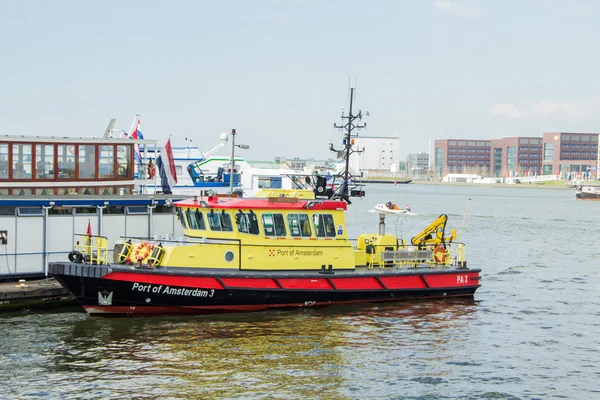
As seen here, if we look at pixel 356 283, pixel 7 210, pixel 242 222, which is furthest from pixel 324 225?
pixel 7 210

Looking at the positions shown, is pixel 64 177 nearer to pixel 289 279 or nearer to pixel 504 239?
pixel 289 279

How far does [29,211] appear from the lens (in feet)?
83.4

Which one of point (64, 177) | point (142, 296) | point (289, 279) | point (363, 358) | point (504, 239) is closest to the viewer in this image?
point (363, 358)

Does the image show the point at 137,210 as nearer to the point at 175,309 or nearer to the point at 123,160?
the point at 123,160

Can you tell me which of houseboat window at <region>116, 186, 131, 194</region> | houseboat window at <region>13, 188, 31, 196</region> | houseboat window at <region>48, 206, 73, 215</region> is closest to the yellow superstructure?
houseboat window at <region>48, 206, 73, 215</region>

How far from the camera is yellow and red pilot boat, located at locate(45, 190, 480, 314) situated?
23.3 meters

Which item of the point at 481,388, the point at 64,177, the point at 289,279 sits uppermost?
the point at 64,177

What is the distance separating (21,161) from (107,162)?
2.95 meters

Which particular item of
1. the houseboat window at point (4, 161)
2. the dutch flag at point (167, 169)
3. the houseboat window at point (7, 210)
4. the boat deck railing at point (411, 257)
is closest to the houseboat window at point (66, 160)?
the houseboat window at point (4, 161)

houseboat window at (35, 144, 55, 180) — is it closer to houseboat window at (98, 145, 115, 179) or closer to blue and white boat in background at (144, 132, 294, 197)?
houseboat window at (98, 145, 115, 179)

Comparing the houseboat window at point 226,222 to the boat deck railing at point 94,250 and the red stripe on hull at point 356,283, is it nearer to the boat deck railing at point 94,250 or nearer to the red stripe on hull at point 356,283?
the boat deck railing at point 94,250

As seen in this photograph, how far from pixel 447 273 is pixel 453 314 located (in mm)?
2033

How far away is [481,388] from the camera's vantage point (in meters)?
18.9

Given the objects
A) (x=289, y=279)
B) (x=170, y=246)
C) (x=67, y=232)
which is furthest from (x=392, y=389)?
(x=67, y=232)
